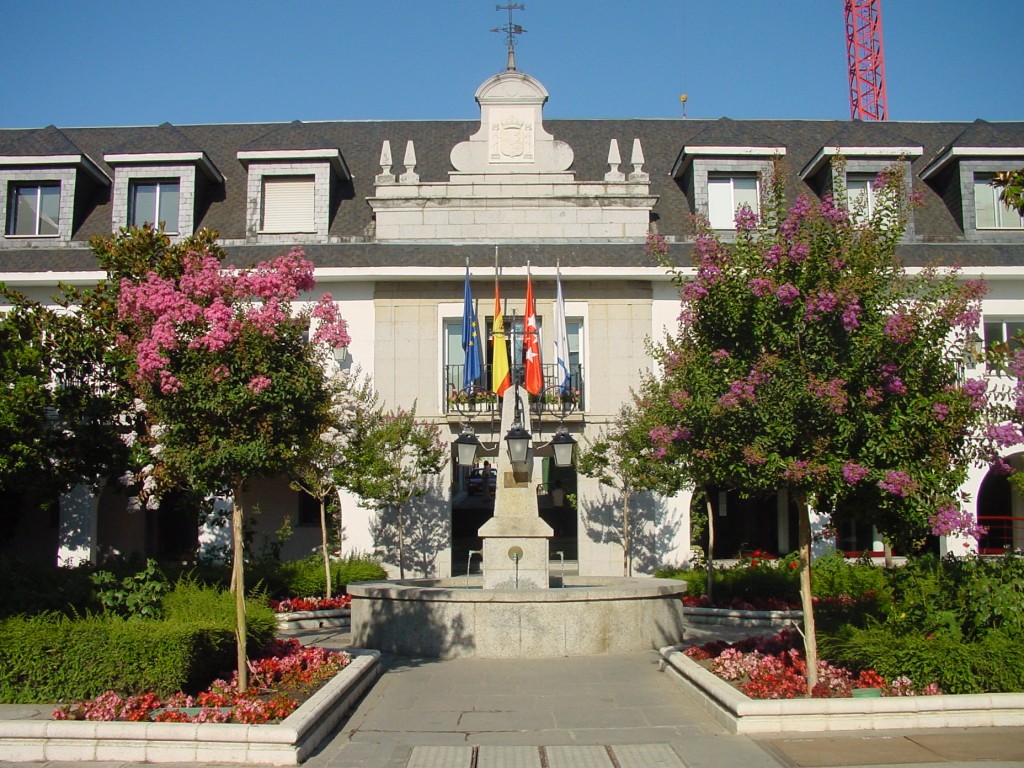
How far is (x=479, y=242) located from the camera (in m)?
24.5

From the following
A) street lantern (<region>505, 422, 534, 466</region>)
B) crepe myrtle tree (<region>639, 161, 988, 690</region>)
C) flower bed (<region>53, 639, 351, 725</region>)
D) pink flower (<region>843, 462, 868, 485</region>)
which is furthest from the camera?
street lantern (<region>505, 422, 534, 466</region>)

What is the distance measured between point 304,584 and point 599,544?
7.17 metres

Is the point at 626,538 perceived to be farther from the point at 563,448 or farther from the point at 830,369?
the point at 830,369

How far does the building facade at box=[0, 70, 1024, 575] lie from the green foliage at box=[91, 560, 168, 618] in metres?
10.9

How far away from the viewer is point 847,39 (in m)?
39.3

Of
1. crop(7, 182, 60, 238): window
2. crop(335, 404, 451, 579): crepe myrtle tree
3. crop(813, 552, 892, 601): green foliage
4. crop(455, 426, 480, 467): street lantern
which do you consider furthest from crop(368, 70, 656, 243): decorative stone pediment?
crop(455, 426, 480, 467): street lantern

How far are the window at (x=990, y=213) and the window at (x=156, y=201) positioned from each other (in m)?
19.7

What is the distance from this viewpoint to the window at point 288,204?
25.3 meters

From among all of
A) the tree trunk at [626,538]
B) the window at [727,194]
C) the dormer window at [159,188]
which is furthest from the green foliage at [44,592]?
the window at [727,194]

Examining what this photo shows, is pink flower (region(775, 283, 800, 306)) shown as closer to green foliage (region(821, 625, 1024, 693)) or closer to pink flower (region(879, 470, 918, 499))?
pink flower (region(879, 470, 918, 499))

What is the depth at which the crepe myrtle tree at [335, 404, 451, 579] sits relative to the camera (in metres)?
20.2

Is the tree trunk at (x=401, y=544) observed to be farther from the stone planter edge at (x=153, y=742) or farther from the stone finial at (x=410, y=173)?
the stone planter edge at (x=153, y=742)

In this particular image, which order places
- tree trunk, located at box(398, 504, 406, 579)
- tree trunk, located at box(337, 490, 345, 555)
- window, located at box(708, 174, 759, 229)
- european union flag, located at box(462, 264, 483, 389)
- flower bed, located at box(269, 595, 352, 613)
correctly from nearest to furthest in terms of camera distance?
flower bed, located at box(269, 595, 352, 613) < european union flag, located at box(462, 264, 483, 389) < tree trunk, located at box(398, 504, 406, 579) < tree trunk, located at box(337, 490, 345, 555) < window, located at box(708, 174, 759, 229)

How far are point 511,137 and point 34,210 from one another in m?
12.0
